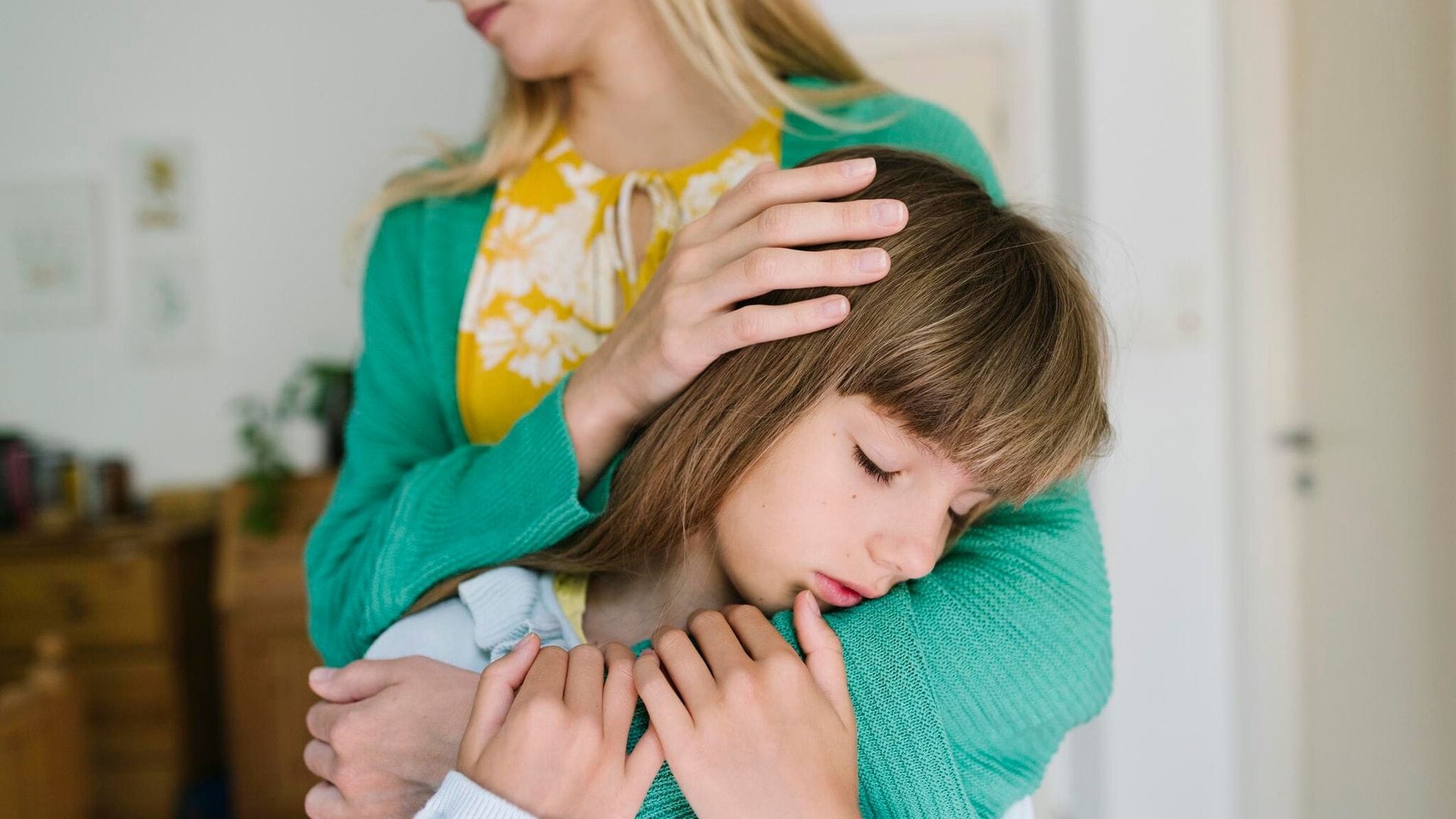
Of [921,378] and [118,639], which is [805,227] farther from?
[118,639]

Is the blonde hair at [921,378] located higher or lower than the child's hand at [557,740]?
higher

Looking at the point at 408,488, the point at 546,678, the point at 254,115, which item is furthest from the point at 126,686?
the point at 546,678

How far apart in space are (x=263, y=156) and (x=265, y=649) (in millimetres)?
2023

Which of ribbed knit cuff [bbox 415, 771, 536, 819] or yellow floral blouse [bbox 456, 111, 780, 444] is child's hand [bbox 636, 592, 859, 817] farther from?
yellow floral blouse [bbox 456, 111, 780, 444]

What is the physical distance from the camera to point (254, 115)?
4270 mm

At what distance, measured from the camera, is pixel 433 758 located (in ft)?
2.51

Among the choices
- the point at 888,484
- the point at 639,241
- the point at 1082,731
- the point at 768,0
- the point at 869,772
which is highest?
the point at 768,0

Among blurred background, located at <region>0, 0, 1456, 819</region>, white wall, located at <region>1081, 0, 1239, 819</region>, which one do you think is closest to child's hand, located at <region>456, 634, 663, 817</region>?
blurred background, located at <region>0, 0, 1456, 819</region>

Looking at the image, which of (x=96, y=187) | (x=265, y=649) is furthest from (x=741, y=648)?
(x=96, y=187)

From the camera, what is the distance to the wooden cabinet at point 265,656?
362 cm

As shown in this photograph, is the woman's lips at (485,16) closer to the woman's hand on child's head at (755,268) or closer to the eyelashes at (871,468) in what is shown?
the woman's hand on child's head at (755,268)

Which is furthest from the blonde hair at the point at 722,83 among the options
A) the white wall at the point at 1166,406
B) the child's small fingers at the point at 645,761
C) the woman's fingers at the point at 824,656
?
the white wall at the point at 1166,406

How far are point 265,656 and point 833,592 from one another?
3.35 m

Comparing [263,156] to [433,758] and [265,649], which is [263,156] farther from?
[433,758]
